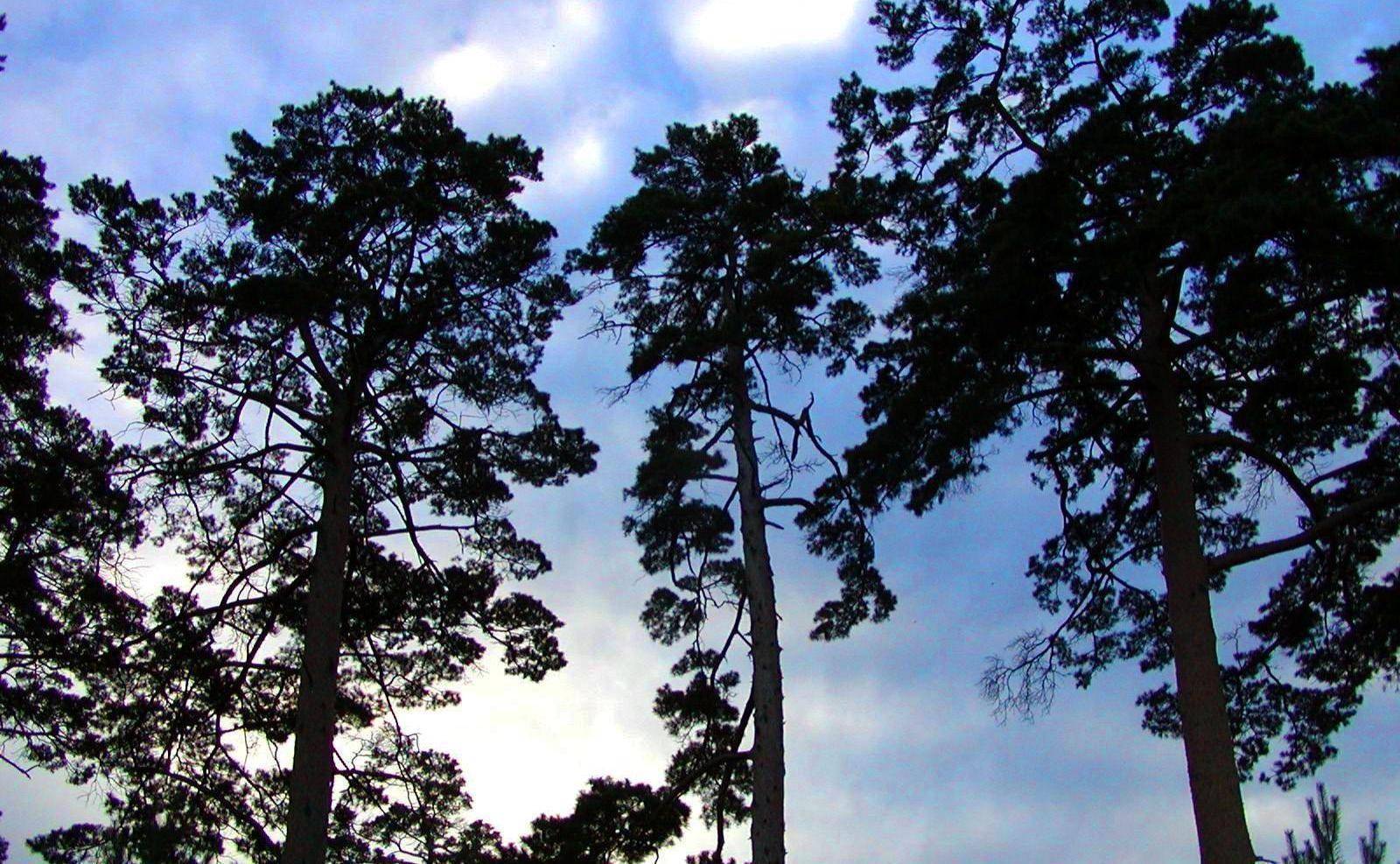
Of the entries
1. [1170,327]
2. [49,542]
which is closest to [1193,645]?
[1170,327]

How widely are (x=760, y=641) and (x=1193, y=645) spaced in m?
4.71

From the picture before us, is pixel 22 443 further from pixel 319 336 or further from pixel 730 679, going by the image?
pixel 730 679

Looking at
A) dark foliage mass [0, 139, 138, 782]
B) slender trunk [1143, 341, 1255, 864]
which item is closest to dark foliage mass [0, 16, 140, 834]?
dark foliage mass [0, 139, 138, 782]

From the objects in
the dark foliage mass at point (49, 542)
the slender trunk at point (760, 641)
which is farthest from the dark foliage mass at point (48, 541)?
the slender trunk at point (760, 641)

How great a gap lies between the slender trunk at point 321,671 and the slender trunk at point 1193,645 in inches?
324

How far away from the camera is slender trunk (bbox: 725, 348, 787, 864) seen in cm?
1342

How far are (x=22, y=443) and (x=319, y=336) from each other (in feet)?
11.0

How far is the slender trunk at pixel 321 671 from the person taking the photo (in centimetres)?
1254

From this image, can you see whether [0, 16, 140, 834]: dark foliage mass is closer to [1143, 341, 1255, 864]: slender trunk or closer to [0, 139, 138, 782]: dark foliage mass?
[0, 139, 138, 782]: dark foliage mass

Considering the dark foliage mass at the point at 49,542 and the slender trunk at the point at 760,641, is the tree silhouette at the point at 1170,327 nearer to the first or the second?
the slender trunk at the point at 760,641

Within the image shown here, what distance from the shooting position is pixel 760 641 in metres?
14.4

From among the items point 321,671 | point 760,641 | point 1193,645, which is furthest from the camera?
point 760,641

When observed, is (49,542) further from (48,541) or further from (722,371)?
(722,371)

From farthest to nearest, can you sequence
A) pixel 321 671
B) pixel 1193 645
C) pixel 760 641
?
pixel 760 641 < pixel 321 671 < pixel 1193 645
